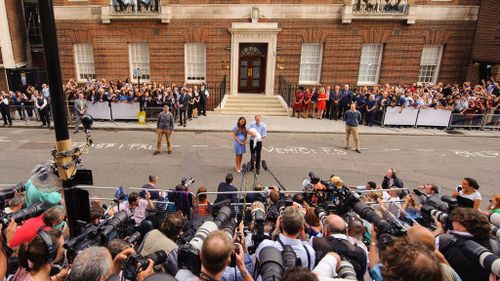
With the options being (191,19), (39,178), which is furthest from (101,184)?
(191,19)

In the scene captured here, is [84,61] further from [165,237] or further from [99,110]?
[165,237]

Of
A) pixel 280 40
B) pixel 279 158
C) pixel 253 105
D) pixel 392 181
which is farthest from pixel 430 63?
pixel 392 181

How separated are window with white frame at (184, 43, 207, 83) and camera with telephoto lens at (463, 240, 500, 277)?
1783cm

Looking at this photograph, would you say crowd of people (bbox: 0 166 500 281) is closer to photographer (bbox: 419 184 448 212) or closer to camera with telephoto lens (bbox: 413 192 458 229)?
camera with telephoto lens (bbox: 413 192 458 229)

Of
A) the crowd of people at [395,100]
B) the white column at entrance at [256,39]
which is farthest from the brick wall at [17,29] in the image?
the crowd of people at [395,100]

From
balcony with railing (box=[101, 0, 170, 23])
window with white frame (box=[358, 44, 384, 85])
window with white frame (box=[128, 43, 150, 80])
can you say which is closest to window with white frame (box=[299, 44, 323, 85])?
window with white frame (box=[358, 44, 384, 85])

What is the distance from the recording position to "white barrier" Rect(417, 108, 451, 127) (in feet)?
50.4

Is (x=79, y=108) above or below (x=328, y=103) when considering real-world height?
below

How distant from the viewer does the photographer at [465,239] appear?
2.99 m

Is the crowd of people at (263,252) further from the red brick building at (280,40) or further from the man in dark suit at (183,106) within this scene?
the red brick building at (280,40)

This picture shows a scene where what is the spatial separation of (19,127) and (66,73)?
240 inches

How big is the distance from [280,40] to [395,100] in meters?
7.31

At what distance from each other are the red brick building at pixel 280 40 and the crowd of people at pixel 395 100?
2.06 metres

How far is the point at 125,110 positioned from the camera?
616 inches
